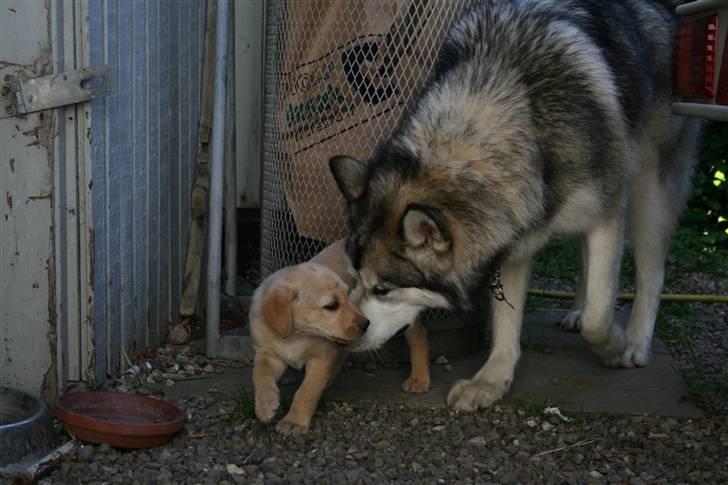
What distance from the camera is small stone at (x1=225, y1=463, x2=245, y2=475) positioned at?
134 inches

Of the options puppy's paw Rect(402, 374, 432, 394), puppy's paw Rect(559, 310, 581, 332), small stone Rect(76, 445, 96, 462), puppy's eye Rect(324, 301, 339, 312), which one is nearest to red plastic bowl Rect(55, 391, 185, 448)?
small stone Rect(76, 445, 96, 462)

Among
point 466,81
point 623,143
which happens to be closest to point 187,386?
point 466,81

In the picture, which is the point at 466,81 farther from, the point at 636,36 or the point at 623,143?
the point at 636,36

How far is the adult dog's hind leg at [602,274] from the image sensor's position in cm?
421

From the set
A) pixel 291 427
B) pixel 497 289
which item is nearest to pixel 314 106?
pixel 497 289

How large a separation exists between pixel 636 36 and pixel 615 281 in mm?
1156

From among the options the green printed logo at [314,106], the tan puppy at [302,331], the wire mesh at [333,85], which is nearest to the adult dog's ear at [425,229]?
the tan puppy at [302,331]

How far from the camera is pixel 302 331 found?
387 cm

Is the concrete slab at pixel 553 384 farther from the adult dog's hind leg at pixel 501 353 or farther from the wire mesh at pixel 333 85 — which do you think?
the wire mesh at pixel 333 85

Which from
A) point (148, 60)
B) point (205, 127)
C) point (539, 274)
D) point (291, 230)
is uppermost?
point (148, 60)

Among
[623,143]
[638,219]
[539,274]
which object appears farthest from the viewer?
[539,274]

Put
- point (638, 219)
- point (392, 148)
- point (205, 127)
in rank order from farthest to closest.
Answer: point (205, 127), point (638, 219), point (392, 148)

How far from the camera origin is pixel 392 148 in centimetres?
381

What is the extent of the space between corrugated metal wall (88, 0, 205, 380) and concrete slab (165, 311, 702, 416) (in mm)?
490
